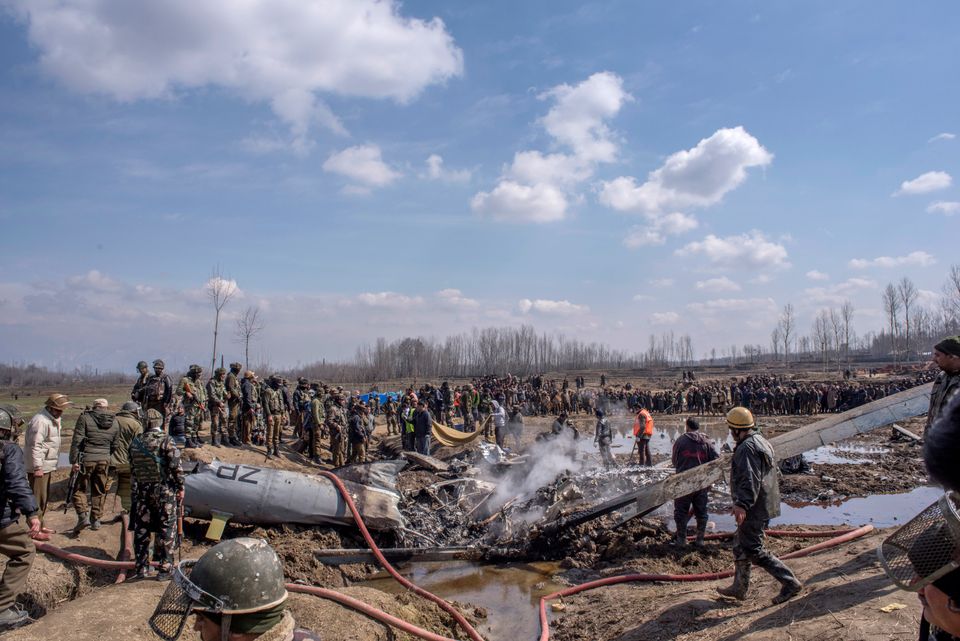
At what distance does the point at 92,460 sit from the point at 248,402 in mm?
6316

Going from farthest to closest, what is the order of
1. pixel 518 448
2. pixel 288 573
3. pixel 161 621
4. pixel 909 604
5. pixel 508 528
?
pixel 518 448
pixel 508 528
pixel 288 573
pixel 909 604
pixel 161 621

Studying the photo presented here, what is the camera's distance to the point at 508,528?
9742 mm

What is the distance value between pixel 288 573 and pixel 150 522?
197cm

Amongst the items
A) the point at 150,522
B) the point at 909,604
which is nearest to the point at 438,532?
the point at 150,522

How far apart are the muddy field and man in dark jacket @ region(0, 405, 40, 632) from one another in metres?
0.37

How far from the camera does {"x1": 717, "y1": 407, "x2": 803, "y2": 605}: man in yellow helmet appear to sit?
211 inches

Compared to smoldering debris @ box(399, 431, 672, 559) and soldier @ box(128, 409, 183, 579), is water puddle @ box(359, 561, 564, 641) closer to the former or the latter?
smoldering debris @ box(399, 431, 672, 559)

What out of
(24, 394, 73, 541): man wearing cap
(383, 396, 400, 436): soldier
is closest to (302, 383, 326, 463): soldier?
(24, 394, 73, 541): man wearing cap

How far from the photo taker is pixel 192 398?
13.4 meters

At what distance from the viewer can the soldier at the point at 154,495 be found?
656cm

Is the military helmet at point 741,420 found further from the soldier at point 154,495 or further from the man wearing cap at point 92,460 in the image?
the man wearing cap at point 92,460

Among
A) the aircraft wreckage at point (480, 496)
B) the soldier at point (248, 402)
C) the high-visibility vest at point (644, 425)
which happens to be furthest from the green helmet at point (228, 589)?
the high-visibility vest at point (644, 425)

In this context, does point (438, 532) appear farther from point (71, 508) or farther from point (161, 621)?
point (161, 621)

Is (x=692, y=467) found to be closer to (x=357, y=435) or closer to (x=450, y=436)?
(x=357, y=435)
